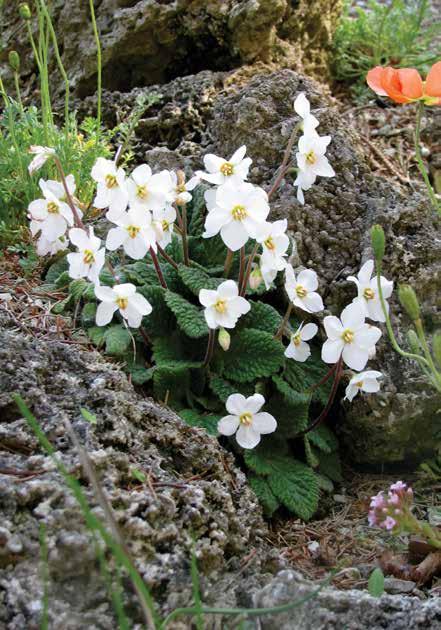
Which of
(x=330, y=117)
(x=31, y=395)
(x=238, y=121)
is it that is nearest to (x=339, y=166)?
(x=330, y=117)

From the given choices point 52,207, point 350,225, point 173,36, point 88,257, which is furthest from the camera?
point 173,36

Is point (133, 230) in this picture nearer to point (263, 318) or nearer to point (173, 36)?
point (263, 318)

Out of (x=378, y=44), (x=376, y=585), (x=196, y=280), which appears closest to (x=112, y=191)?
(x=196, y=280)

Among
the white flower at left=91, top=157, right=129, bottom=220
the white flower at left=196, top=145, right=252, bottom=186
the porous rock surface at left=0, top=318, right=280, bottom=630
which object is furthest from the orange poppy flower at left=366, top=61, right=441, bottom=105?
the porous rock surface at left=0, top=318, right=280, bottom=630

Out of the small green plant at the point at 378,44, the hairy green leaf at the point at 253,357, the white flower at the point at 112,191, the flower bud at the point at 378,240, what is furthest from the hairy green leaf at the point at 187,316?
the small green plant at the point at 378,44

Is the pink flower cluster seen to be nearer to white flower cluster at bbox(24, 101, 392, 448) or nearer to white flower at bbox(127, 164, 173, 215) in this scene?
white flower cluster at bbox(24, 101, 392, 448)

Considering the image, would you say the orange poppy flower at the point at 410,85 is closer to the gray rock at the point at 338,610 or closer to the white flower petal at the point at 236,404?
the white flower petal at the point at 236,404
